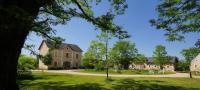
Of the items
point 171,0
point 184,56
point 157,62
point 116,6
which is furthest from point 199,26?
point 157,62

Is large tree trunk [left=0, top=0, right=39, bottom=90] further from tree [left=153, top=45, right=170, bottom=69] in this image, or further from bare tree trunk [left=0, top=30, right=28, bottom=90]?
tree [left=153, top=45, right=170, bottom=69]

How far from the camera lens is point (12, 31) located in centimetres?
571

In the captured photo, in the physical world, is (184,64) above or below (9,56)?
above

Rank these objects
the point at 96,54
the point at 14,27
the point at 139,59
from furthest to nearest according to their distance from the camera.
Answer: the point at 139,59 < the point at 96,54 < the point at 14,27

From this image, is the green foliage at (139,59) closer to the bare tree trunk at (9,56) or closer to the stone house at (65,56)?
the stone house at (65,56)

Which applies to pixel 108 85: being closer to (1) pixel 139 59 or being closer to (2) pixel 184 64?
(2) pixel 184 64

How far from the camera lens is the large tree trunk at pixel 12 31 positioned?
16.5 ft

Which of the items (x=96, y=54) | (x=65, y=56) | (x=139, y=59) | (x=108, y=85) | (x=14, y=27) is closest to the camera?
(x=14, y=27)

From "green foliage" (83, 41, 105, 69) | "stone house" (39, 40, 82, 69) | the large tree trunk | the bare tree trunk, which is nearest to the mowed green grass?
"green foliage" (83, 41, 105, 69)

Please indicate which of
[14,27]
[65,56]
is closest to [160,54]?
[65,56]

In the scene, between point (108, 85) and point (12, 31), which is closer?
point (12, 31)

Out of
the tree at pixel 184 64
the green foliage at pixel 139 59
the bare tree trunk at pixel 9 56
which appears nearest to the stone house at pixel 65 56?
the green foliage at pixel 139 59

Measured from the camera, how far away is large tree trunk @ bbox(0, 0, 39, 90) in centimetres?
504

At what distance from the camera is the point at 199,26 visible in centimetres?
1619
